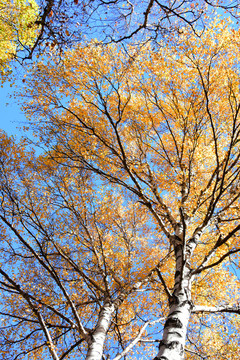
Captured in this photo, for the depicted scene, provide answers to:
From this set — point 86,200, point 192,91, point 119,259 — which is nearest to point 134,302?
point 119,259

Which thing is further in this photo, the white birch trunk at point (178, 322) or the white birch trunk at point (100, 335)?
the white birch trunk at point (100, 335)

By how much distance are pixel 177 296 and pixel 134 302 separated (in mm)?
3685

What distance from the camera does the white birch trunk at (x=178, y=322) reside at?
2434 millimetres

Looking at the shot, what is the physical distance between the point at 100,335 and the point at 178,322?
1388mm

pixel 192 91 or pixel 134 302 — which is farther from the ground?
pixel 192 91

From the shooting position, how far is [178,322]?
8.98 ft

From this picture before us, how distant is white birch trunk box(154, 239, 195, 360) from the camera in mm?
2434

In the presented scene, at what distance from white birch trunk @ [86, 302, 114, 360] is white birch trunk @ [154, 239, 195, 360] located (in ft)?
3.59

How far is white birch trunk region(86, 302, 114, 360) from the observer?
3.21m

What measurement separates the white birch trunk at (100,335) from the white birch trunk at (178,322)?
3.59 ft

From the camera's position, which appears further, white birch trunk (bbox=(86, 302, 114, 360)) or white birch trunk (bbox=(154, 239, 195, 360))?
white birch trunk (bbox=(86, 302, 114, 360))

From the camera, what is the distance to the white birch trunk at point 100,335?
10.5ft

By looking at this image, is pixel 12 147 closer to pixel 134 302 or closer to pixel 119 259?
pixel 119 259

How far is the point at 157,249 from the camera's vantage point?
831 centimetres
